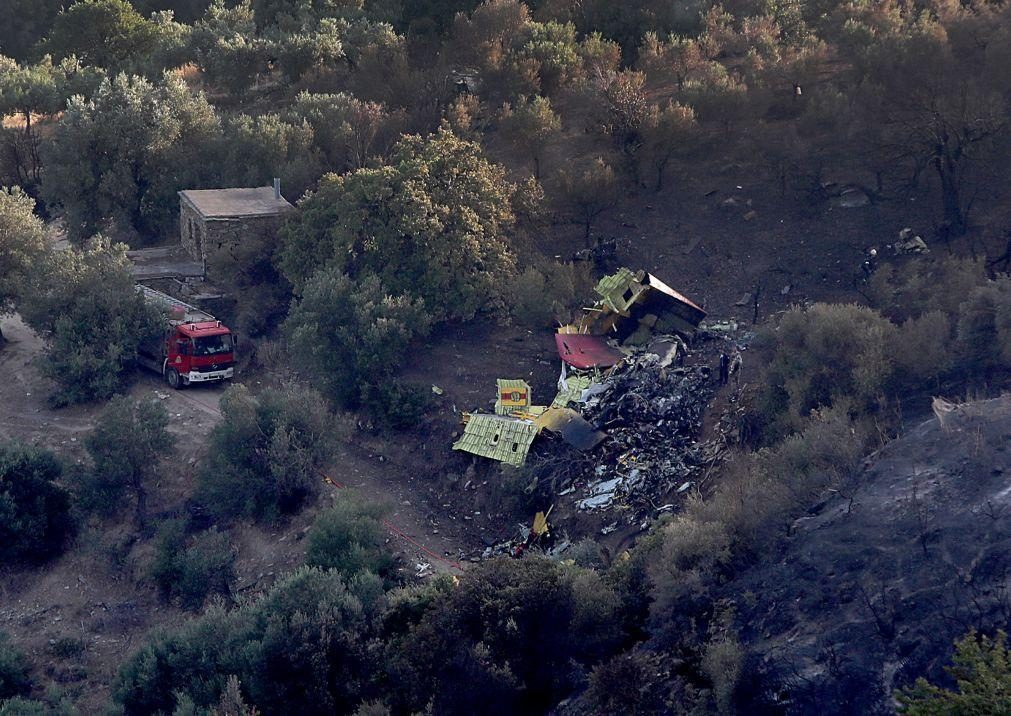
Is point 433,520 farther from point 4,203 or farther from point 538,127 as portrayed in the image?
point 4,203

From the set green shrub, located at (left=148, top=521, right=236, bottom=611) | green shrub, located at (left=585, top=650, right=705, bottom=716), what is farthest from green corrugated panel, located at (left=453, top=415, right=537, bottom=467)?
green shrub, located at (left=585, top=650, right=705, bottom=716)

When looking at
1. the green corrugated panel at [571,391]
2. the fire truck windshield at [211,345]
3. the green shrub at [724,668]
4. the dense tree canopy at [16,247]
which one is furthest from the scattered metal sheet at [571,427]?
the dense tree canopy at [16,247]

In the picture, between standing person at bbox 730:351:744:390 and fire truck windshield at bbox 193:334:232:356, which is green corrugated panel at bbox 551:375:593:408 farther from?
fire truck windshield at bbox 193:334:232:356

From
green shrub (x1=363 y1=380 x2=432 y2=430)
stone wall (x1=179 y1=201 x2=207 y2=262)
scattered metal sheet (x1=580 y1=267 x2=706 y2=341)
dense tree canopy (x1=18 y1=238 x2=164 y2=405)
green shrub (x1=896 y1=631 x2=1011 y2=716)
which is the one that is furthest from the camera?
stone wall (x1=179 y1=201 x2=207 y2=262)

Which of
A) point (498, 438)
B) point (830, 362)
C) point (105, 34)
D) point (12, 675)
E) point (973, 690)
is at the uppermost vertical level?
point (973, 690)

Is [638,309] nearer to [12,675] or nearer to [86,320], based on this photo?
[86,320]

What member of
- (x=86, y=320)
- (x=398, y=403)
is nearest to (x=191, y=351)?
(x=86, y=320)
